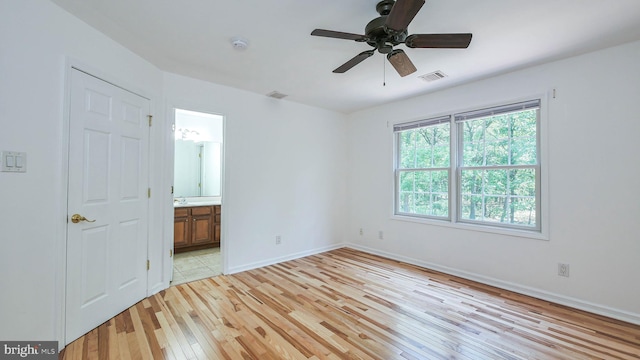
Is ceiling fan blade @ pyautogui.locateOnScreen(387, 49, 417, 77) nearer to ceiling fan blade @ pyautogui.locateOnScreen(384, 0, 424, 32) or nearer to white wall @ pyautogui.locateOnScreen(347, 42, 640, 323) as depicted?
ceiling fan blade @ pyautogui.locateOnScreen(384, 0, 424, 32)

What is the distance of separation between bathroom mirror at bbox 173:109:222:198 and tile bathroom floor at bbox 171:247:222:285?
49.2 inches

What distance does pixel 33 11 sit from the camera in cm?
178

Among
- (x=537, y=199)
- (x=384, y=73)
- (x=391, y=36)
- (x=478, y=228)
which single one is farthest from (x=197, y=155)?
(x=537, y=199)

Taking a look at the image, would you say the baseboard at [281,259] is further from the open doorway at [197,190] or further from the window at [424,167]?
the window at [424,167]

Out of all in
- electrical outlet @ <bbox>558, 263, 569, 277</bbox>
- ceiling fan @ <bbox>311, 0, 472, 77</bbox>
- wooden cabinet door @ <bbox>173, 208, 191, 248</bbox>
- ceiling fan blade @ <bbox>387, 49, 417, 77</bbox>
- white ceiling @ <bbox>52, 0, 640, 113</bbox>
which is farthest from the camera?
wooden cabinet door @ <bbox>173, 208, 191, 248</bbox>

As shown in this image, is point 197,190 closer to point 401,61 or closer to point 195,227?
point 195,227

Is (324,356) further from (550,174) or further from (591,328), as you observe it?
(550,174)

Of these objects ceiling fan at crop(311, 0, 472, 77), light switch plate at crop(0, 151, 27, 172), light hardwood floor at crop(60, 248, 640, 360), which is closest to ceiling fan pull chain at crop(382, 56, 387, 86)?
ceiling fan at crop(311, 0, 472, 77)

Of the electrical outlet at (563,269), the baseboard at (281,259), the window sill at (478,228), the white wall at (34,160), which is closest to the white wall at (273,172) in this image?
the baseboard at (281,259)

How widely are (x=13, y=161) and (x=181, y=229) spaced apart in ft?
9.70

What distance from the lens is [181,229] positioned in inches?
175

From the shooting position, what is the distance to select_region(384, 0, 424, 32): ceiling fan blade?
1443 mm

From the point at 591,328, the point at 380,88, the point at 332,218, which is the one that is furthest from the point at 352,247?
the point at 591,328

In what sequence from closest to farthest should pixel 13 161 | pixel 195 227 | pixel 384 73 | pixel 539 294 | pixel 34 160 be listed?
pixel 13 161 → pixel 34 160 → pixel 539 294 → pixel 384 73 → pixel 195 227
